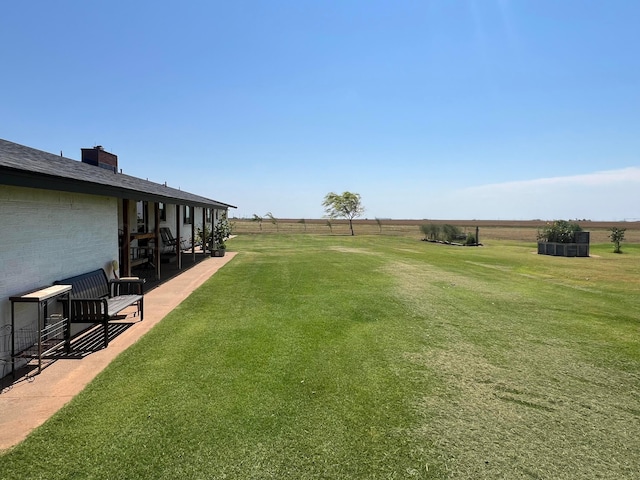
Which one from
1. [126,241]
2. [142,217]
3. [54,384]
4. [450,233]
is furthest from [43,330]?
[450,233]

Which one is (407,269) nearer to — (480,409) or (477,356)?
(477,356)

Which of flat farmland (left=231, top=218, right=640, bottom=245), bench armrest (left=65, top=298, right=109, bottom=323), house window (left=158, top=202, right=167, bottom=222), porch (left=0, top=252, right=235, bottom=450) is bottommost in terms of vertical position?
porch (left=0, top=252, right=235, bottom=450)

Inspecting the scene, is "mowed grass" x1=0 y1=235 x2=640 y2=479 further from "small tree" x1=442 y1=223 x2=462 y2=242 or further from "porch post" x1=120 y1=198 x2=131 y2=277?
"small tree" x1=442 y1=223 x2=462 y2=242

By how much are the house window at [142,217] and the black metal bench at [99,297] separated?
6.90 meters

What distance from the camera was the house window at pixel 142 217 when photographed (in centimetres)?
1363

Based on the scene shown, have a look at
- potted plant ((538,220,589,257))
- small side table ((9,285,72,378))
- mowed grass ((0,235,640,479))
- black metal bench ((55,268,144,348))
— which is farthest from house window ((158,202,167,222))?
potted plant ((538,220,589,257))

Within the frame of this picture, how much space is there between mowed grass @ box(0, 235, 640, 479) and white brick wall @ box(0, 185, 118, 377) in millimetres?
1591

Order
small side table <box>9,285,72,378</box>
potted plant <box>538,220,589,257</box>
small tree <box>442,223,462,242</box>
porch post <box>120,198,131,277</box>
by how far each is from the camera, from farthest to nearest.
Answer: small tree <box>442,223,462,242</box>
potted plant <box>538,220,589,257</box>
porch post <box>120,198,131,277</box>
small side table <box>9,285,72,378</box>

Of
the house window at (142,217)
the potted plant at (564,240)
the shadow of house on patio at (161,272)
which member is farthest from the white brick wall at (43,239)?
the potted plant at (564,240)

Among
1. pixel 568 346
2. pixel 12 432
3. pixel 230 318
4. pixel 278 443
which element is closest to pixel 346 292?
pixel 230 318

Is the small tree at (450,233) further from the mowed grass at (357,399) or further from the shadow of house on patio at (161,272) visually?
the mowed grass at (357,399)

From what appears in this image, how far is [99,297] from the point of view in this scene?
6391mm

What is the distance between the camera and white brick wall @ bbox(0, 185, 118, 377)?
4312 mm

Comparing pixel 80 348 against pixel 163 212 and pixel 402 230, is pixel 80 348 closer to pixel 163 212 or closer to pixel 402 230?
pixel 163 212
